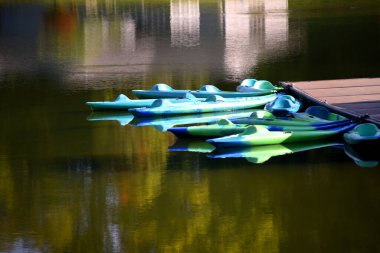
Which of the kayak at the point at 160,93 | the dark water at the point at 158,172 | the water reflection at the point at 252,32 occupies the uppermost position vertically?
the water reflection at the point at 252,32

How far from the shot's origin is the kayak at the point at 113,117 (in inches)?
383

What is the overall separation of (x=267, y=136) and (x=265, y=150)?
158mm

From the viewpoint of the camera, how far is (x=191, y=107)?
31.6 feet

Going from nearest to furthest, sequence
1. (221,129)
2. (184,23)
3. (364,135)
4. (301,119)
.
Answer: (364,135), (221,129), (301,119), (184,23)

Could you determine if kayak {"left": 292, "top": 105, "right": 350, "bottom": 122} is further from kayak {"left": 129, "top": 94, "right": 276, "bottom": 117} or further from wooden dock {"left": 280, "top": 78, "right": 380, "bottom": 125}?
kayak {"left": 129, "top": 94, "right": 276, "bottom": 117}

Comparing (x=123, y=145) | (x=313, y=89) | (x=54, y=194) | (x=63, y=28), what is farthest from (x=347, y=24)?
(x=54, y=194)

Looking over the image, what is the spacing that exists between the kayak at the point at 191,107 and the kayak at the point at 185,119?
0.14 feet

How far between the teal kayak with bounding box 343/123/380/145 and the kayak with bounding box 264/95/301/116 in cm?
130

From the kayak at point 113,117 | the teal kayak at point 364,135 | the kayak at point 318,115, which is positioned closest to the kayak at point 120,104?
the kayak at point 113,117

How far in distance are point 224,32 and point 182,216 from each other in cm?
1209

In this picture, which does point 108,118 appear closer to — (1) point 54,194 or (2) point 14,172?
(2) point 14,172

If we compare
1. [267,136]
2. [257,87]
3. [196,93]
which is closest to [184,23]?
[257,87]

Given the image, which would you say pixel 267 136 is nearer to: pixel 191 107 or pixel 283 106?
pixel 283 106

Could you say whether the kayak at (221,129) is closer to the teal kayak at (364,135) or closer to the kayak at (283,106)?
the teal kayak at (364,135)
